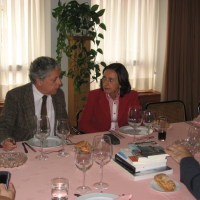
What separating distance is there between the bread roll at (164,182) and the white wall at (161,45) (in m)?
3.65

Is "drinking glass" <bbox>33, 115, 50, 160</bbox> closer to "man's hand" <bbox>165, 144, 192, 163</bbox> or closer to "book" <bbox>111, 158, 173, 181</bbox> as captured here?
"book" <bbox>111, 158, 173, 181</bbox>

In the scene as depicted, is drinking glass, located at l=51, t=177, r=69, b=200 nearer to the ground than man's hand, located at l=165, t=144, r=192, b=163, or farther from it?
nearer to the ground

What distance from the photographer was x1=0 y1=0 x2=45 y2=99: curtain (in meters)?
3.84

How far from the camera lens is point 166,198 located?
1.32 meters

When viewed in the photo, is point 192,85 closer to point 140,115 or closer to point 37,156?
point 140,115

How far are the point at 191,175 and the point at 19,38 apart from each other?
3288mm

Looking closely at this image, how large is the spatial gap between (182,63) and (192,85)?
0.48 meters

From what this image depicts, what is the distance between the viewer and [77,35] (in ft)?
12.4

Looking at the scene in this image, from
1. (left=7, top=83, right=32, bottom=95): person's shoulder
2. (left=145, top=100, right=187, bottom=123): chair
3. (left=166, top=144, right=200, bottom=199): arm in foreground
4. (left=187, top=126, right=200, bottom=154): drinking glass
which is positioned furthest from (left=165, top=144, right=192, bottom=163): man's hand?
(left=145, top=100, right=187, bottom=123): chair

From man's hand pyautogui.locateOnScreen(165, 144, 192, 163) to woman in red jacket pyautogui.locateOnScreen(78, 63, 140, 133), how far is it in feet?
4.09

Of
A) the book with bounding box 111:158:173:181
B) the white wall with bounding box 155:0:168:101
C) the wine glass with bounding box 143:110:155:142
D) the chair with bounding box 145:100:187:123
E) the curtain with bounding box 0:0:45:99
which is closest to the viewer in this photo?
the book with bounding box 111:158:173:181

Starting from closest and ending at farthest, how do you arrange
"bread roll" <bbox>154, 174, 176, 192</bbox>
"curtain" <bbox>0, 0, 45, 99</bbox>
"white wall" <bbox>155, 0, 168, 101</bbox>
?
"bread roll" <bbox>154, 174, 176, 192</bbox>
"curtain" <bbox>0, 0, 45, 99</bbox>
"white wall" <bbox>155, 0, 168, 101</bbox>

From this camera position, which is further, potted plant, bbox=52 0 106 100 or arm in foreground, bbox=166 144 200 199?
potted plant, bbox=52 0 106 100

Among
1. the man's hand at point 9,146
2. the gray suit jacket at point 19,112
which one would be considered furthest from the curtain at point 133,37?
the man's hand at point 9,146
